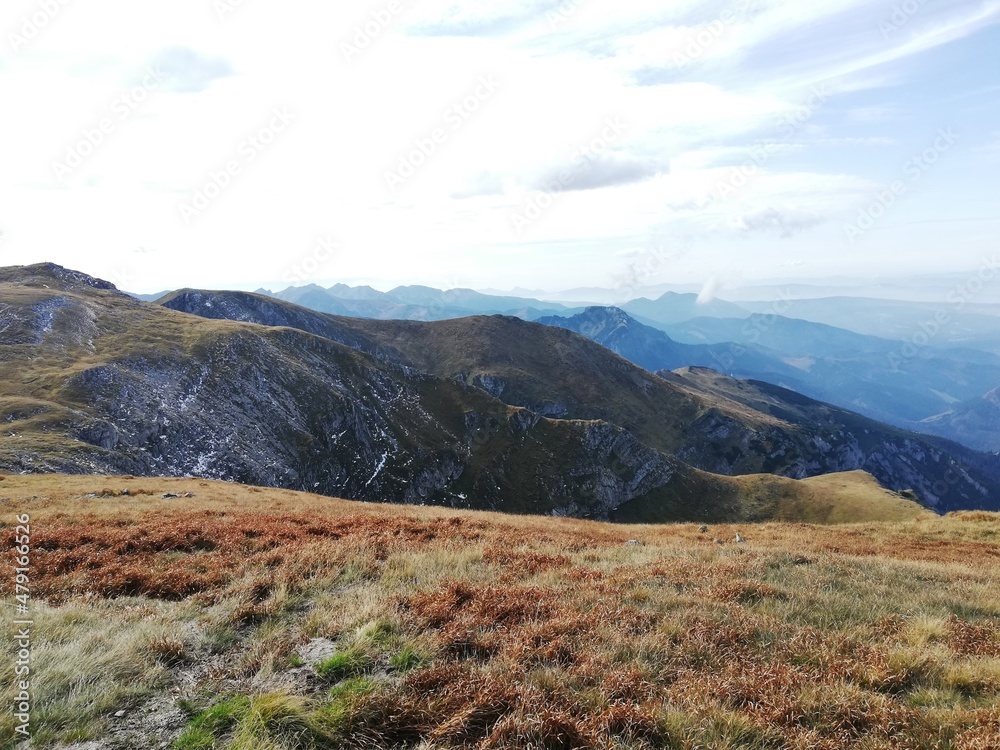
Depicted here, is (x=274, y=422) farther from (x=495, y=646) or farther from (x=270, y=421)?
(x=495, y=646)

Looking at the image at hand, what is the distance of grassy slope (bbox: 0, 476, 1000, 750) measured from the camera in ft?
19.4

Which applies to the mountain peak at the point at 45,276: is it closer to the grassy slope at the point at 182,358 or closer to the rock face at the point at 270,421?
the rock face at the point at 270,421

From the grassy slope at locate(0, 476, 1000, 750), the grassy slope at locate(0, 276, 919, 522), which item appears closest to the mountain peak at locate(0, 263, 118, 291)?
the grassy slope at locate(0, 276, 919, 522)

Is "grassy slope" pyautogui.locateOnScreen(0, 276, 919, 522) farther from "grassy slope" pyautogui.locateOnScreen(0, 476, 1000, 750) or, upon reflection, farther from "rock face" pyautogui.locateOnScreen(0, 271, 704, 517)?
"grassy slope" pyautogui.locateOnScreen(0, 476, 1000, 750)

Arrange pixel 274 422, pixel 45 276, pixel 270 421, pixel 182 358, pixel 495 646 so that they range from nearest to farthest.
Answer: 1. pixel 495 646
2. pixel 182 358
3. pixel 270 421
4. pixel 274 422
5. pixel 45 276

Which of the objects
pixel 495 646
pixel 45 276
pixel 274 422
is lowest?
pixel 274 422

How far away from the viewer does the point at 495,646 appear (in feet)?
25.6

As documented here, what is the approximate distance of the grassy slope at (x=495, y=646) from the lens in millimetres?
5902

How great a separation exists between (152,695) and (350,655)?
2638 mm

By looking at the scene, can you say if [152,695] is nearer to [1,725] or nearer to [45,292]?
[1,725]

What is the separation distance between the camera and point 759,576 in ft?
40.2

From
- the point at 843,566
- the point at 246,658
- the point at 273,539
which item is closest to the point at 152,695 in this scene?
the point at 246,658

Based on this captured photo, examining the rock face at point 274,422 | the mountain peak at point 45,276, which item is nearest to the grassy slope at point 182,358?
the rock face at point 274,422

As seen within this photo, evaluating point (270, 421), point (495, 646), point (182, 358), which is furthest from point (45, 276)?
point (495, 646)
